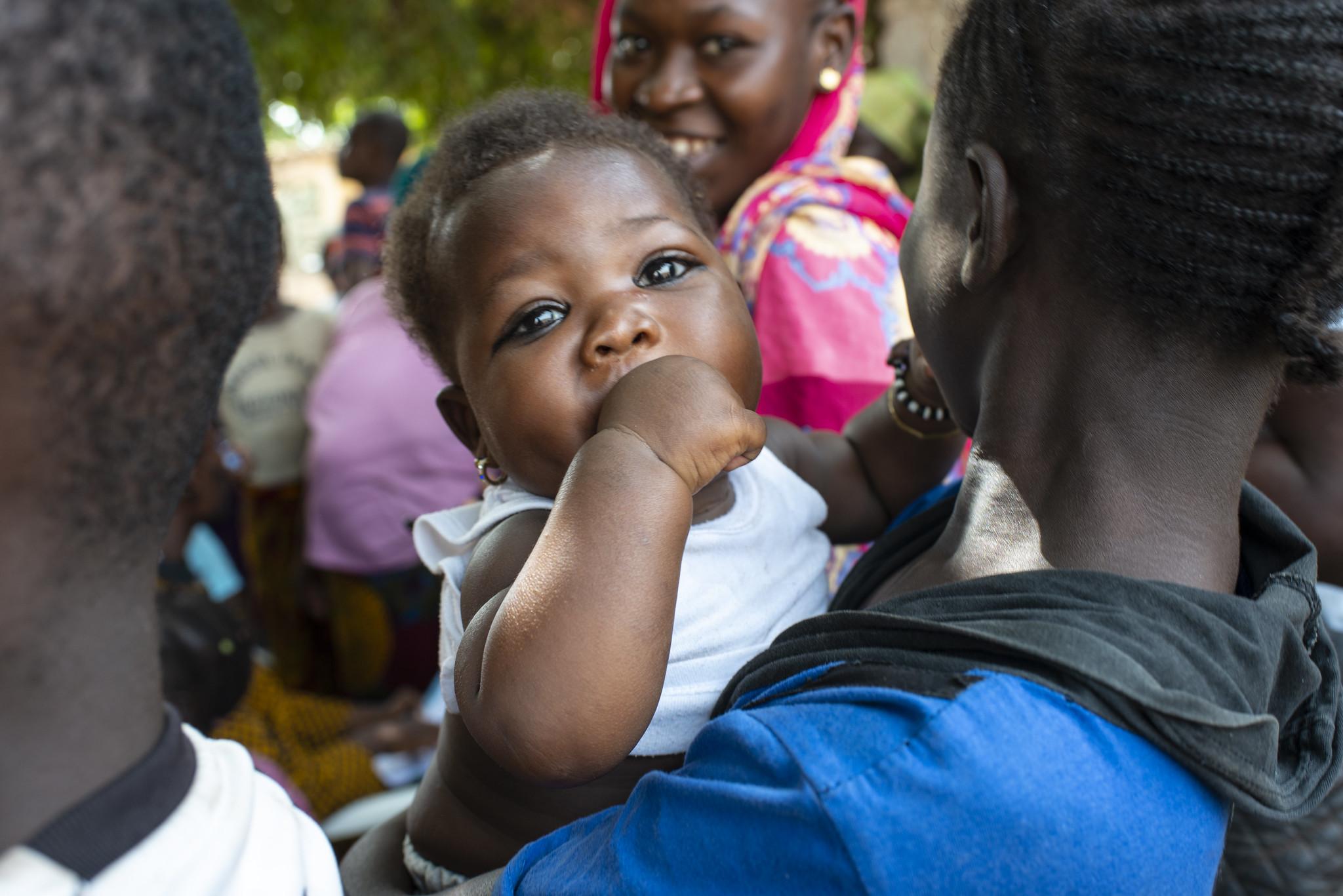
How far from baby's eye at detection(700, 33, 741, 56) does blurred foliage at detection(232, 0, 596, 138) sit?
258 inches

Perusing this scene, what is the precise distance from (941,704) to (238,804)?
0.63m

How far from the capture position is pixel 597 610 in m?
1.17

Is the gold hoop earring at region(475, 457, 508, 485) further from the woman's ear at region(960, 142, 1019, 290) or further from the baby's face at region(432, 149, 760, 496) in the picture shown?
the woman's ear at region(960, 142, 1019, 290)

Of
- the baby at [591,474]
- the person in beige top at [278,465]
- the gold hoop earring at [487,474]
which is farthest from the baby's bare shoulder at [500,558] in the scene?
the person in beige top at [278,465]

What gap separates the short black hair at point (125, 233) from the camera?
685 mm

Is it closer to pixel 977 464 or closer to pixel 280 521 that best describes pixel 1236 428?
pixel 977 464

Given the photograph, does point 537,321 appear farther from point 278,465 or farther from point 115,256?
point 278,465

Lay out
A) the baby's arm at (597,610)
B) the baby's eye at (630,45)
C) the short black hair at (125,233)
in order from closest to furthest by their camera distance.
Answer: the short black hair at (125,233), the baby's arm at (597,610), the baby's eye at (630,45)

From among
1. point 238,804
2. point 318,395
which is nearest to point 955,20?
point 238,804

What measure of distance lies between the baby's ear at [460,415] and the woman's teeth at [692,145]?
3.51 feet

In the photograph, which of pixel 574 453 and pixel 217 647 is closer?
pixel 574 453

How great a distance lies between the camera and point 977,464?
1387 millimetres

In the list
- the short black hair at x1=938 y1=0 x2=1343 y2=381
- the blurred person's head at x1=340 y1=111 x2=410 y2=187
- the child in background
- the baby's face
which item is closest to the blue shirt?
the short black hair at x1=938 y1=0 x2=1343 y2=381

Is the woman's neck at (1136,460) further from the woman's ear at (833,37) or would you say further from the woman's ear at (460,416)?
the woman's ear at (833,37)
